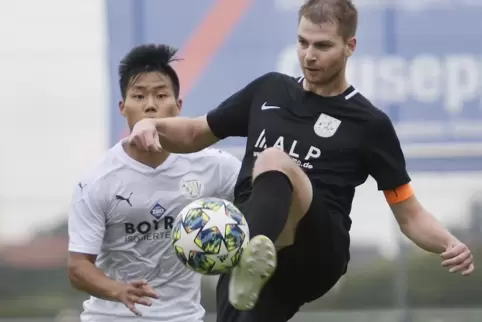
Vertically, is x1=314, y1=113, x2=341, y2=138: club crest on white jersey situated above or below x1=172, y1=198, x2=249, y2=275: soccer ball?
above

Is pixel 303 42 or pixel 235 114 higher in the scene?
pixel 303 42

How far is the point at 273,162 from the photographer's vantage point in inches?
139

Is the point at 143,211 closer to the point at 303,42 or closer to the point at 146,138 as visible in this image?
the point at 146,138

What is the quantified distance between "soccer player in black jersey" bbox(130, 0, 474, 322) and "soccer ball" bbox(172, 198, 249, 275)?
5.7 inches

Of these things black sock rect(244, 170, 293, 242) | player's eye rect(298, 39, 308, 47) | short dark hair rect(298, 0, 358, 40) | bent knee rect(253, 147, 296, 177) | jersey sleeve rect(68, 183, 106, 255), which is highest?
short dark hair rect(298, 0, 358, 40)

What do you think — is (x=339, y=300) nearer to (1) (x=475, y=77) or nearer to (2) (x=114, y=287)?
(1) (x=475, y=77)

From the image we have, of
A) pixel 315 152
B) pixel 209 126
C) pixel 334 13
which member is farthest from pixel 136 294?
pixel 334 13

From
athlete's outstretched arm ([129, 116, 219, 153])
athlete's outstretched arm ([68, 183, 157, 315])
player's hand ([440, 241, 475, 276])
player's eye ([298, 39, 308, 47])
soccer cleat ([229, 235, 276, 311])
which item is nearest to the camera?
soccer cleat ([229, 235, 276, 311])

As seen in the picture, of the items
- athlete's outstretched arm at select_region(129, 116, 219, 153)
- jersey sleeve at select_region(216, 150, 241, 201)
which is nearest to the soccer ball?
athlete's outstretched arm at select_region(129, 116, 219, 153)

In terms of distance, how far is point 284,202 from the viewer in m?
3.48

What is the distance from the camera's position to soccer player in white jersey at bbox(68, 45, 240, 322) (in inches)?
168

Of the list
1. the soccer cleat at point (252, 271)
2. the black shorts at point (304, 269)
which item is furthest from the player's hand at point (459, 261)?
the soccer cleat at point (252, 271)

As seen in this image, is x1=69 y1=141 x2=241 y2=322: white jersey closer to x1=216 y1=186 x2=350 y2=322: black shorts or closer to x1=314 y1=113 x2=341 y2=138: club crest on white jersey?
x1=216 y1=186 x2=350 y2=322: black shorts

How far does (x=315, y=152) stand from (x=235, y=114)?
34cm
